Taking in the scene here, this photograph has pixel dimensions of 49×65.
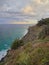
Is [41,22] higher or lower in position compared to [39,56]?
higher

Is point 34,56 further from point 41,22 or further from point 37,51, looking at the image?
point 41,22

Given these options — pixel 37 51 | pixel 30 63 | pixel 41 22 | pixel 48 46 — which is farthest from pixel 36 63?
pixel 41 22

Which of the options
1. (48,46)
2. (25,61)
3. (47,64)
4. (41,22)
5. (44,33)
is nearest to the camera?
(47,64)

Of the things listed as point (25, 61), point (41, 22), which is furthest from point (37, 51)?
point (41, 22)

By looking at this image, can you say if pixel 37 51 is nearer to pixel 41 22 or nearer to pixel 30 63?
pixel 30 63

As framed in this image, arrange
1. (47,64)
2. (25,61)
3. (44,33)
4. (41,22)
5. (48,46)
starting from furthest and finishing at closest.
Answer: (41,22)
(44,33)
(48,46)
(25,61)
(47,64)

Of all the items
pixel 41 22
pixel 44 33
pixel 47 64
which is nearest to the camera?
pixel 47 64

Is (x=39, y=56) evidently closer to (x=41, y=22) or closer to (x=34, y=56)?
(x=34, y=56)

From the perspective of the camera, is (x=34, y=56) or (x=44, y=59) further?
(x=34, y=56)

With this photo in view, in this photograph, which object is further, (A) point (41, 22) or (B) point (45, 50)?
(A) point (41, 22)

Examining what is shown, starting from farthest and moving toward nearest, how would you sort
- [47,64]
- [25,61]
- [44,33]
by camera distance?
[44,33] → [25,61] → [47,64]
